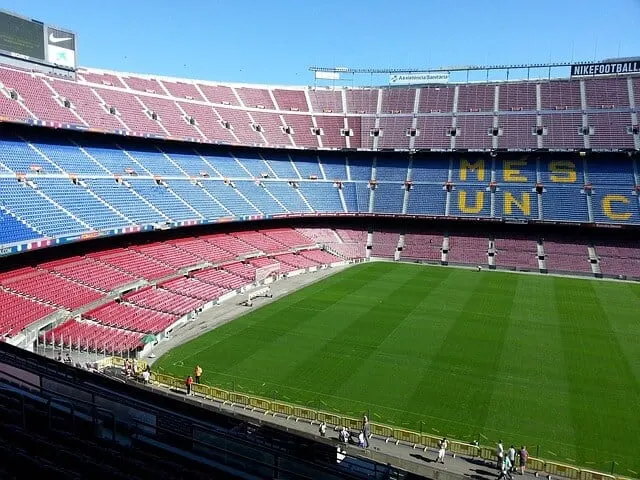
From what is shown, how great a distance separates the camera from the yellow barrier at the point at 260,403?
1856 cm

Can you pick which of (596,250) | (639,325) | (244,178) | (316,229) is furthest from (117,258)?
(596,250)

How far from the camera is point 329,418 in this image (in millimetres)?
17891

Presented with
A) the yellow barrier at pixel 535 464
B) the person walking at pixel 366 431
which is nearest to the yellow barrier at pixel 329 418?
the person walking at pixel 366 431

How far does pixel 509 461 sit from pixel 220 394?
10866mm

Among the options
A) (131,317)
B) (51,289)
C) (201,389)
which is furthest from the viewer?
(131,317)

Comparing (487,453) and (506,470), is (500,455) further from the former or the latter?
(487,453)

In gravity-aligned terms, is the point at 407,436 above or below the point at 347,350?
below

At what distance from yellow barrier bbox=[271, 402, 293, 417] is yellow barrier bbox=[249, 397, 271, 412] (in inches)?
8.7

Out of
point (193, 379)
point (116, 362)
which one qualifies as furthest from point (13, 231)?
point (193, 379)

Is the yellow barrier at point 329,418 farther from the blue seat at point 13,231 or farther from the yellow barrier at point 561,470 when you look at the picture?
the blue seat at point 13,231

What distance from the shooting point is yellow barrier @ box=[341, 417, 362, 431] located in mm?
17391

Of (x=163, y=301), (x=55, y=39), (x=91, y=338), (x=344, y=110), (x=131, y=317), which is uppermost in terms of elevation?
(x=55, y=39)

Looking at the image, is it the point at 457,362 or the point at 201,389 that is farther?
the point at 457,362

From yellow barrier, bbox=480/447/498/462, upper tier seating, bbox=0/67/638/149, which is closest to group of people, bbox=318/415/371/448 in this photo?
yellow barrier, bbox=480/447/498/462
